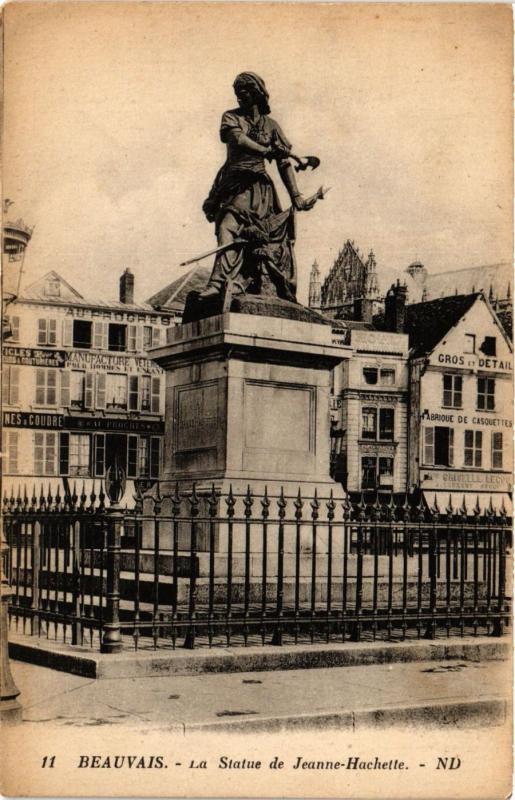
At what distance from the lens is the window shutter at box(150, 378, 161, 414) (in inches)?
1490

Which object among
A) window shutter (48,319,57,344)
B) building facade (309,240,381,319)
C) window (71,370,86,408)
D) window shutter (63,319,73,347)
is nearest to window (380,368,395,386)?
building facade (309,240,381,319)

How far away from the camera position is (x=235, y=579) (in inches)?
412

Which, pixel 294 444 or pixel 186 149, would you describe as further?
pixel 186 149

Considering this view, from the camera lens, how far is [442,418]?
3788 centimetres

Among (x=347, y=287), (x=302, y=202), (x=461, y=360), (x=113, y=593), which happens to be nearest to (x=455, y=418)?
(x=461, y=360)

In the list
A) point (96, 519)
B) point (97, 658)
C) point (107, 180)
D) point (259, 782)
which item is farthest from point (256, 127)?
point (259, 782)

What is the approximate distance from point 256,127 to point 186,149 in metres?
1.43

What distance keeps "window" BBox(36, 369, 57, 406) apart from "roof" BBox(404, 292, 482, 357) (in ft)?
39.5

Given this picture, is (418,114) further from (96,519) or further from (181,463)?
(96,519)

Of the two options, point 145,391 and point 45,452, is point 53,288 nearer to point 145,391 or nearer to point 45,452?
point 145,391

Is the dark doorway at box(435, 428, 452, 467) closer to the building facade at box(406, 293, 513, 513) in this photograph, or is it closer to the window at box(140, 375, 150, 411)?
the building facade at box(406, 293, 513, 513)

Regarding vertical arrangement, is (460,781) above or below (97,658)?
below

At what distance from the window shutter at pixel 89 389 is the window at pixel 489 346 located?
12.4 metres

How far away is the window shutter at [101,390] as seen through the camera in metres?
36.2
